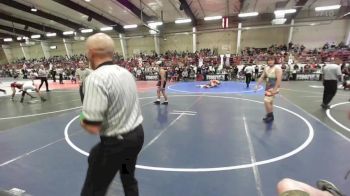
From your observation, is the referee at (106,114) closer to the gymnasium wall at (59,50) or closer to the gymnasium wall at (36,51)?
the gymnasium wall at (59,50)

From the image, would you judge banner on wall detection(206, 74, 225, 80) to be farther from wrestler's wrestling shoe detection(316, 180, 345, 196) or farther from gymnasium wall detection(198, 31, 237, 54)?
wrestler's wrestling shoe detection(316, 180, 345, 196)

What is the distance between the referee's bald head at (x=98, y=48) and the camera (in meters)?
1.77

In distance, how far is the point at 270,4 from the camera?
2138 cm

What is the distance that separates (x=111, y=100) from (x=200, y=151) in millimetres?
3170

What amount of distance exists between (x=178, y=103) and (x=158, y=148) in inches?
185

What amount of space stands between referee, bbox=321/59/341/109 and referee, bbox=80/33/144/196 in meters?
8.32

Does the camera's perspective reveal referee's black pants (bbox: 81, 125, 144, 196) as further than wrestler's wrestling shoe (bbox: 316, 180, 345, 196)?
Yes

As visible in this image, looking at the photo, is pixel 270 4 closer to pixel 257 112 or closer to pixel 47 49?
pixel 257 112

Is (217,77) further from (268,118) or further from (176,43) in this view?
(268,118)

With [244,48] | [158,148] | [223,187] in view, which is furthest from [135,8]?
[223,187]

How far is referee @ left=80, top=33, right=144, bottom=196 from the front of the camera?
167cm

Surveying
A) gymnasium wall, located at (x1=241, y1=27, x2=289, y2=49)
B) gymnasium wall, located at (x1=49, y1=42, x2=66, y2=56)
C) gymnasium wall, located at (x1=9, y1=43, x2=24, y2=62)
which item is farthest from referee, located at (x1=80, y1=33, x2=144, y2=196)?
gymnasium wall, located at (x1=9, y1=43, x2=24, y2=62)

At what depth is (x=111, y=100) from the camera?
1.76m

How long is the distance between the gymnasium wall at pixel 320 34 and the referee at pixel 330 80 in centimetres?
1808
